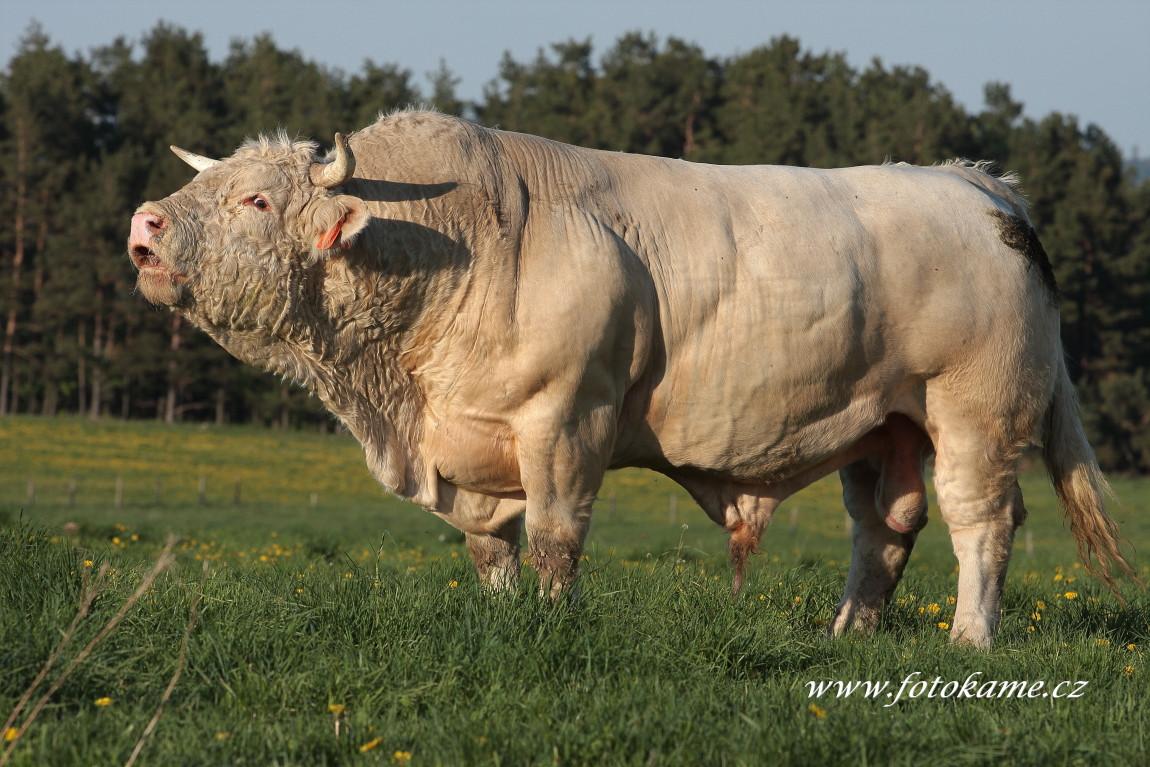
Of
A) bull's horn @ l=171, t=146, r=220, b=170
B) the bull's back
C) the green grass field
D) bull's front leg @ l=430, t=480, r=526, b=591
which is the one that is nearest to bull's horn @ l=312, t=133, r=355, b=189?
bull's horn @ l=171, t=146, r=220, b=170

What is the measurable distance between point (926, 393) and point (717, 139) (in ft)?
225

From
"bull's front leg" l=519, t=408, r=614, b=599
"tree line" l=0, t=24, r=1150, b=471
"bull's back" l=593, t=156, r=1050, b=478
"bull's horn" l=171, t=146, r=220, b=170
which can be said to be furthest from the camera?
"tree line" l=0, t=24, r=1150, b=471

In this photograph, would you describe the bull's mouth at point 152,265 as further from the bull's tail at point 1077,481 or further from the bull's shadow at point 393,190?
the bull's tail at point 1077,481

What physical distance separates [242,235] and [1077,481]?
535 centimetres

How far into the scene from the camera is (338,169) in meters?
5.86

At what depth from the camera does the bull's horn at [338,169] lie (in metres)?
5.77

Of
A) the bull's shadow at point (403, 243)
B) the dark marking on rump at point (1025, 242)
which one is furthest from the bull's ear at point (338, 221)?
the dark marking on rump at point (1025, 242)

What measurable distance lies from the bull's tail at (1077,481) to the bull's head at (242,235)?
4.63 metres

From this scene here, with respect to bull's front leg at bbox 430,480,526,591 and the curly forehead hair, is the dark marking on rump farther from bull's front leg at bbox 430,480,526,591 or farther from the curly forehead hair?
the curly forehead hair

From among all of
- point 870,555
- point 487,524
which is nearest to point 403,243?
point 487,524

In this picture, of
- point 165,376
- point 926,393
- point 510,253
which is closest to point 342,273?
point 510,253

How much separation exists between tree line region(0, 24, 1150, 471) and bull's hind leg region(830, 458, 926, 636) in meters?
54.4

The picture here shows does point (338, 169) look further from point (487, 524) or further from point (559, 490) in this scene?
point (487, 524)

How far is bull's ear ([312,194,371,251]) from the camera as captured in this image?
582cm
